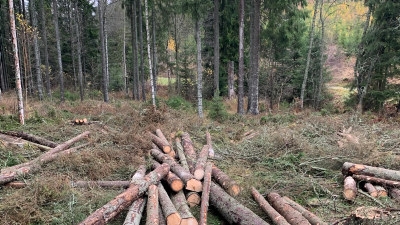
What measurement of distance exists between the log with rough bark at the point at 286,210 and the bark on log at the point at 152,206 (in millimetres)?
1968

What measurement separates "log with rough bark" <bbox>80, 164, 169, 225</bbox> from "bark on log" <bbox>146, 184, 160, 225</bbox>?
14 cm

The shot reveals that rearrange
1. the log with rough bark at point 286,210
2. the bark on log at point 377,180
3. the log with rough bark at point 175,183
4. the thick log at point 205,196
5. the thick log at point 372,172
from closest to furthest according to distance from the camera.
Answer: the log with rough bark at point 286,210
the thick log at point 205,196
the log with rough bark at point 175,183
the bark on log at point 377,180
the thick log at point 372,172

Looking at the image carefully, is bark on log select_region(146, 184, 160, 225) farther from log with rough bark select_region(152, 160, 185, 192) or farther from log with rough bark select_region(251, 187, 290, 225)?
log with rough bark select_region(251, 187, 290, 225)

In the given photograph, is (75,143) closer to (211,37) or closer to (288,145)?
(288,145)

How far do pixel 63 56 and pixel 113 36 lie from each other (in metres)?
5.82

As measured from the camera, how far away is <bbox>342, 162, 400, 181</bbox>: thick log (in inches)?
210

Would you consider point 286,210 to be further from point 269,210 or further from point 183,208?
point 183,208

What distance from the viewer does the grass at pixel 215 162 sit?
436cm

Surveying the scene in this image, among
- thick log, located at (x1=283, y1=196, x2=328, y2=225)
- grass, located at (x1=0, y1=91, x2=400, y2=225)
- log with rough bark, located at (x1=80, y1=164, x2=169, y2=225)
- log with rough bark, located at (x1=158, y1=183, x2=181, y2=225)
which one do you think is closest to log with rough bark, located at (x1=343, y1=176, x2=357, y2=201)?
grass, located at (x1=0, y1=91, x2=400, y2=225)

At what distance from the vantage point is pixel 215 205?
Answer: 4797mm

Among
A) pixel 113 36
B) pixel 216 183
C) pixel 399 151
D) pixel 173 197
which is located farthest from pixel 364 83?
pixel 113 36

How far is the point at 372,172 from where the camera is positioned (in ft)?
18.1

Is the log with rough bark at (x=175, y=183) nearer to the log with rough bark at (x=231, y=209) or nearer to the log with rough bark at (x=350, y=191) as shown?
the log with rough bark at (x=231, y=209)

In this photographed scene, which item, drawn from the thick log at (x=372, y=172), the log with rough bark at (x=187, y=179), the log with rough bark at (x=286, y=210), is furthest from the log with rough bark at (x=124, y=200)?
the thick log at (x=372, y=172)
